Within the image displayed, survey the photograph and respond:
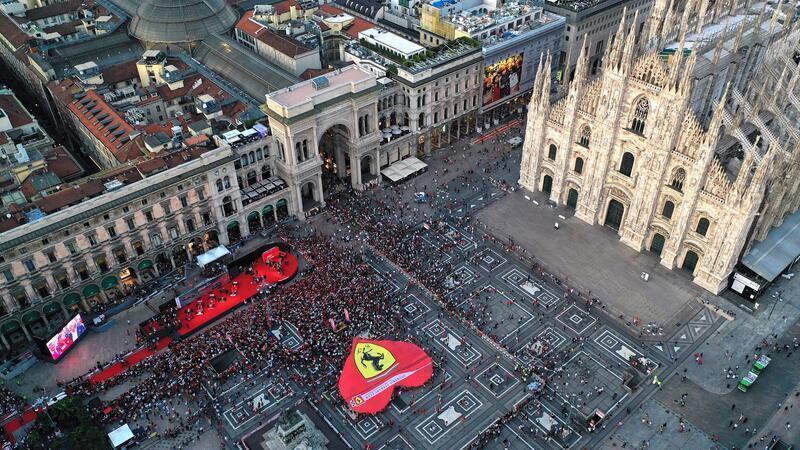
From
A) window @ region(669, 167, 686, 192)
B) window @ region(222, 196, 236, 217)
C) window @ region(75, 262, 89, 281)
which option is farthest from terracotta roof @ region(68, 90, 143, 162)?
window @ region(669, 167, 686, 192)

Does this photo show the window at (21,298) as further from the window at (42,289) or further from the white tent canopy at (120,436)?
the white tent canopy at (120,436)

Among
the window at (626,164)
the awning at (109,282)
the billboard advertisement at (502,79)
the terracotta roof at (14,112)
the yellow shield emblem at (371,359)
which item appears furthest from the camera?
the billboard advertisement at (502,79)

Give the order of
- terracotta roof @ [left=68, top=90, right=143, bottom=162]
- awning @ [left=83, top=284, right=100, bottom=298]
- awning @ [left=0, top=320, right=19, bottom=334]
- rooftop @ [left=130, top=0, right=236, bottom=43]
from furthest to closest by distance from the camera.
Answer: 1. rooftop @ [left=130, top=0, right=236, bottom=43]
2. terracotta roof @ [left=68, top=90, right=143, bottom=162]
3. awning @ [left=83, top=284, right=100, bottom=298]
4. awning @ [left=0, top=320, right=19, bottom=334]

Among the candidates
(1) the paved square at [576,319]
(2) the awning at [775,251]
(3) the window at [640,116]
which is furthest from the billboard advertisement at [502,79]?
(2) the awning at [775,251]

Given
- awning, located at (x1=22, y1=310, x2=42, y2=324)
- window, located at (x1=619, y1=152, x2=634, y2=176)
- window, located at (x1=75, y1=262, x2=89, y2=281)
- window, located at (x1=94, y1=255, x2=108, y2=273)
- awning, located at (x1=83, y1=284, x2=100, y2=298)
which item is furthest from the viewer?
window, located at (x1=619, y1=152, x2=634, y2=176)

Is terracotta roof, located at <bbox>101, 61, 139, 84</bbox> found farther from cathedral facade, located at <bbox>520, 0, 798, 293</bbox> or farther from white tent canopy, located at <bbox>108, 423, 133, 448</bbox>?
cathedral facade, located at <bbox>520, 0, 798, 293</bbox>

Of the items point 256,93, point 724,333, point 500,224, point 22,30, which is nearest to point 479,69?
point 500,224

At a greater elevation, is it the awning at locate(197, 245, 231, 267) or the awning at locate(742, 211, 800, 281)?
the awning at locate(742, 211, 800, 281)

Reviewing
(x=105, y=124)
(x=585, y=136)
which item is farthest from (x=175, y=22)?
(x=585, y=136)
